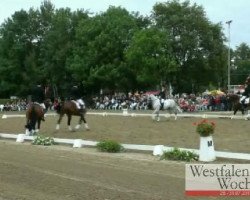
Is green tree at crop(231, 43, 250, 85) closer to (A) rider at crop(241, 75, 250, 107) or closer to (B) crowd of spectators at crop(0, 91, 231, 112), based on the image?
(B) crowd of spectators at crop(0, 91, 231, 112)

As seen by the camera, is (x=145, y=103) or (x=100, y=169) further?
(x=145, y=103)

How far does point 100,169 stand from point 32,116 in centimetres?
1111

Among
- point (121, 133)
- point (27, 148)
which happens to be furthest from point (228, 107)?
point (27, 148)

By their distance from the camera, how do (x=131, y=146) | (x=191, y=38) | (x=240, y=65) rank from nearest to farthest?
(x=131, y=146)
(x=191, y=38)
(x=240, y=65)

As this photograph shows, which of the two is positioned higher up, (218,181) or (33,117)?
(33,117)

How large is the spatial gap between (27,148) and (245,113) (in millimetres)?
17937

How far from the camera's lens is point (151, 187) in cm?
1134

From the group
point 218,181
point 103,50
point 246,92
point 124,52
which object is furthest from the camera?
point 103,50

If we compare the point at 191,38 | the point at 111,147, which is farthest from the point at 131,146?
the point at 191,38

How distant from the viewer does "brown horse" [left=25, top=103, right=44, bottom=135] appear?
2486cm

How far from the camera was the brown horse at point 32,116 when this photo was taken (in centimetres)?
2486

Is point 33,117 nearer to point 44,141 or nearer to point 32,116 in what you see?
point 32,116

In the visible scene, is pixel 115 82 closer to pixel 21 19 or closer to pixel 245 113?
pixel 21 19

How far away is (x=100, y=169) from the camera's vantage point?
14367 mm
